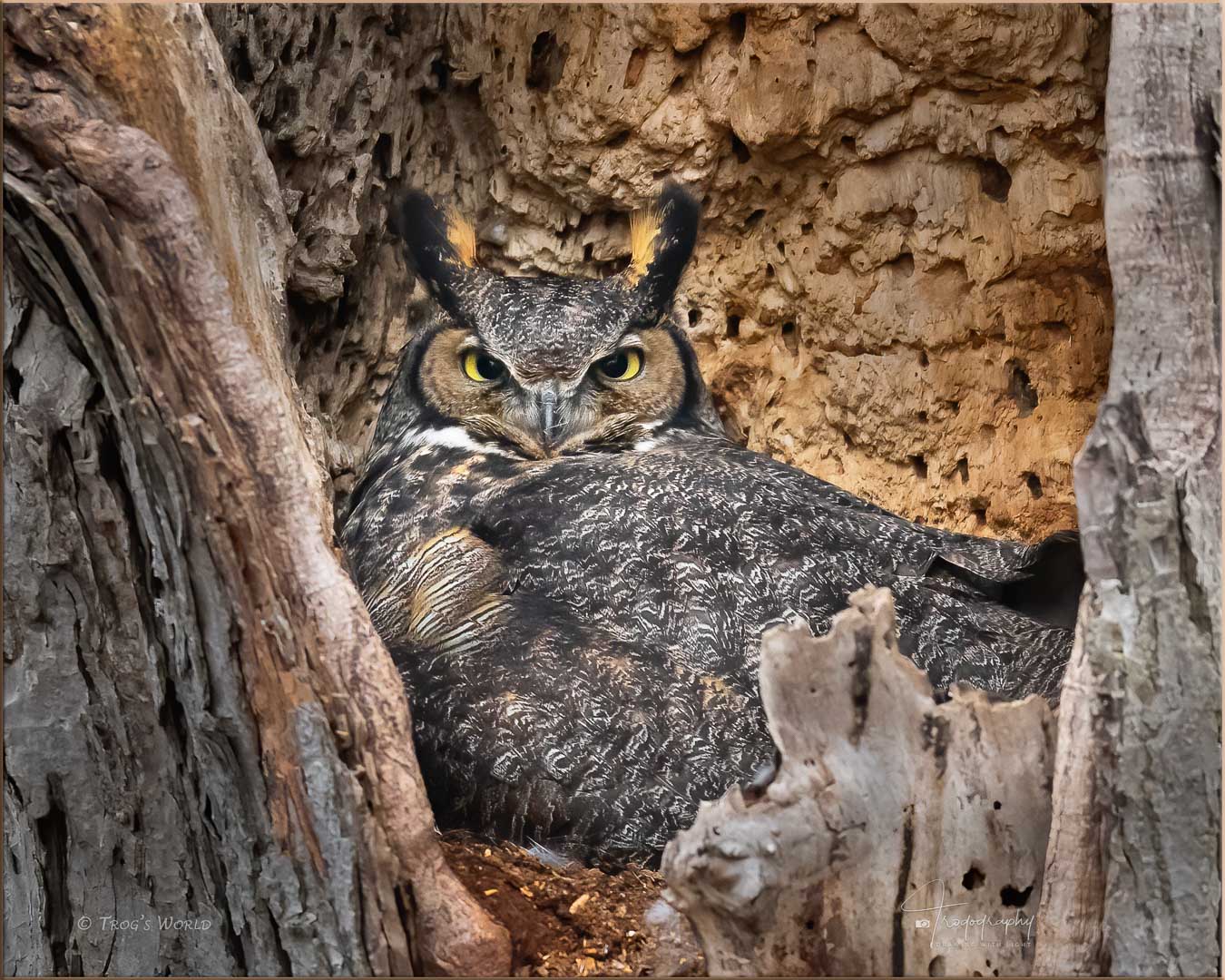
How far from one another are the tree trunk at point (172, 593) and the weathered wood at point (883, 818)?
409mm

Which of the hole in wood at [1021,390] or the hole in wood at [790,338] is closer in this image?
the hole in wood at [1021,390]

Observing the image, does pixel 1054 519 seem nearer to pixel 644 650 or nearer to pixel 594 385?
pixel 594 385

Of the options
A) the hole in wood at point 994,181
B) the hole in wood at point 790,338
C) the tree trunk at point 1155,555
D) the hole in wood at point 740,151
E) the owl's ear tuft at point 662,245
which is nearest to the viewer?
the tree trunk at point 1155,555

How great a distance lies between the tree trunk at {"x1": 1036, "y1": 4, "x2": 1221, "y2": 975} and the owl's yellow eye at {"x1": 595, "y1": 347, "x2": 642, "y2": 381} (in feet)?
4.01

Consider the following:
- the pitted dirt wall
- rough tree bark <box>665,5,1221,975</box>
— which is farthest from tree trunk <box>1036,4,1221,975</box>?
the pitted dirt wall

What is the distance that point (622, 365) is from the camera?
252 cm

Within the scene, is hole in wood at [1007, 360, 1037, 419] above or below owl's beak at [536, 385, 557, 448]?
above

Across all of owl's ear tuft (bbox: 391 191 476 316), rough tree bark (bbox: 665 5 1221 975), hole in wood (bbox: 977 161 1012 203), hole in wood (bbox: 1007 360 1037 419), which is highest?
hole in wood (bbox: 977 161 1012 203)

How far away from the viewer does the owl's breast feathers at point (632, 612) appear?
5.95ft

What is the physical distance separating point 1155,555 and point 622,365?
1346mm

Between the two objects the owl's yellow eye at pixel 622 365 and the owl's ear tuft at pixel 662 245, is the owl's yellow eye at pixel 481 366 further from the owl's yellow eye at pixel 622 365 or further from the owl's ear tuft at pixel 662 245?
the owl's ear tuft at pixel 662 245

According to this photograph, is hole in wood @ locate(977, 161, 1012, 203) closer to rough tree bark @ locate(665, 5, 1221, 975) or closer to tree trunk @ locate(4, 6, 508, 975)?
rough tree bark @ locate(665, 5, 1221, 975)

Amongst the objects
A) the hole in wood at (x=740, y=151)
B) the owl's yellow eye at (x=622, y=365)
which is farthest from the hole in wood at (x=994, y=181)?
the owl's yellow eye at (x=622, y=365)

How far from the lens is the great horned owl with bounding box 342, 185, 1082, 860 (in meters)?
1.82
